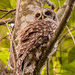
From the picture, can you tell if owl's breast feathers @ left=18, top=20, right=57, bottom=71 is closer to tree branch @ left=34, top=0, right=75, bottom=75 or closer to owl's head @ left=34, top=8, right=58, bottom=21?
tree branch @ left=34, top=0, right=75, bottom=75

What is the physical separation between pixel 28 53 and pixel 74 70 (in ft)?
4.96

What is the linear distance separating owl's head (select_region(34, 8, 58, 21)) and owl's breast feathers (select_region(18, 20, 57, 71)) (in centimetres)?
53

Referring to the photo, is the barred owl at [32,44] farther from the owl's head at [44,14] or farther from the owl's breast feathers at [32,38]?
the owl's head at [44,14]

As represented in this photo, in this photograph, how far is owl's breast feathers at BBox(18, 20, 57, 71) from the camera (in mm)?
1461

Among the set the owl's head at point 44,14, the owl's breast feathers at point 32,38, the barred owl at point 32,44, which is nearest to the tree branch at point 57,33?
the barred owl at point 32,44

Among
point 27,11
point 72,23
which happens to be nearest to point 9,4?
point 27,11

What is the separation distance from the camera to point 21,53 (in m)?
1.47

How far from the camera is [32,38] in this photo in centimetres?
153

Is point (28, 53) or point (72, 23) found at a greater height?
point (72, 23)

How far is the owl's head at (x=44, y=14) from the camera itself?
2195 millimetres

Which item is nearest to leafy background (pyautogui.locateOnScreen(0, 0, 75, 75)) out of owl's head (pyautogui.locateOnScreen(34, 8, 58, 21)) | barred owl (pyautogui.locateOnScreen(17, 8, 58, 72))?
owl's head (pyautogui.locateOnScreen(34, 8, 58, 21))

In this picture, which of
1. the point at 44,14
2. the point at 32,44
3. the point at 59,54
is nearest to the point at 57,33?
the point at 32,44

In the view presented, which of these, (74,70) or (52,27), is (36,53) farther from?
(74,70)

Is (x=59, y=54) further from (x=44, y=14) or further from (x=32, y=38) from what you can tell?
(x=32, y=38)
